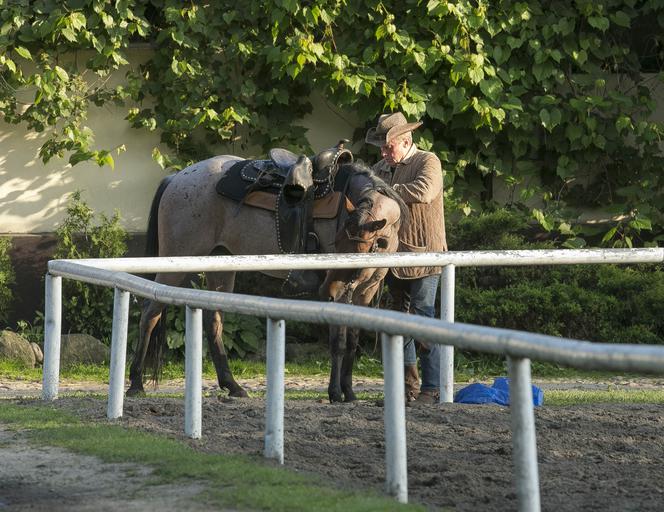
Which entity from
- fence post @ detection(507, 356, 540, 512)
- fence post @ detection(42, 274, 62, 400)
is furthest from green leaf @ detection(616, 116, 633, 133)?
fence post @ detection(507, 356, 540, 512)

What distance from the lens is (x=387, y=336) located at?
4332 millimetres

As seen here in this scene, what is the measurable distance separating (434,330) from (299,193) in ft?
15.2

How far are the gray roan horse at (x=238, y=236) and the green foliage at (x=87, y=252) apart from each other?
2521mm

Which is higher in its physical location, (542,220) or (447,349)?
(542,220)

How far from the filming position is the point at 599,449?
19.5 ft

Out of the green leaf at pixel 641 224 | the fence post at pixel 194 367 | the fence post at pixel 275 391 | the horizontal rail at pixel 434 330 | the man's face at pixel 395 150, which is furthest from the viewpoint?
the green leaf at pixel 641 224

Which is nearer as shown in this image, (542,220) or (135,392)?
(135,392)

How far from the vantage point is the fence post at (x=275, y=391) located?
4.98m

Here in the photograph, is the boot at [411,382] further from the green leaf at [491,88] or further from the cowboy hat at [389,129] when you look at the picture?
the green leaf at [491,88]

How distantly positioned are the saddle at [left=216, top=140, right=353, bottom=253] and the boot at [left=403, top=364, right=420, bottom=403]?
3.47 feet

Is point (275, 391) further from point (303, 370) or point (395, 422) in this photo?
point (303, 370)

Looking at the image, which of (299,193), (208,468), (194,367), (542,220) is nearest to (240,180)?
(299,193)

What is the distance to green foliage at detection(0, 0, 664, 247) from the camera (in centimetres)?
1226

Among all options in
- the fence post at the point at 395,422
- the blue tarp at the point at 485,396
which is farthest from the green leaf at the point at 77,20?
the fence post at the point at 395,422
